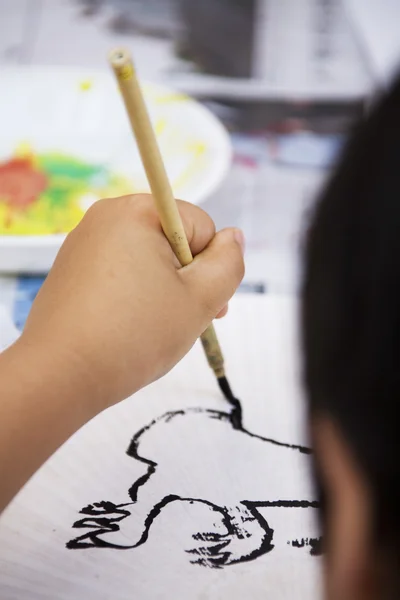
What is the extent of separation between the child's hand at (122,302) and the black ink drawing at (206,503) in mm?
80

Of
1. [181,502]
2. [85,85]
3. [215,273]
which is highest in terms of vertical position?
[85,85]

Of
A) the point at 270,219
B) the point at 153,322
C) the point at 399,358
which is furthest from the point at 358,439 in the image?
the point at 270,219

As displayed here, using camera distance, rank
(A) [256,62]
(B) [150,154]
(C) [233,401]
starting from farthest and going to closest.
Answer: (A) [256,62], (C) [233,401], (B) [150,154]

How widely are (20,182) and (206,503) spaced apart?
349 mm

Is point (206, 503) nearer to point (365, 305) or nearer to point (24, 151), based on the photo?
point (365, 305)

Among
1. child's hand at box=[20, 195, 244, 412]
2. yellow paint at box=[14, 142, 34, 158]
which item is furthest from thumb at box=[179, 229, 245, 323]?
yellow paint at box=[14, 142, 34, 158]

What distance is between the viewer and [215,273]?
376 millimetres

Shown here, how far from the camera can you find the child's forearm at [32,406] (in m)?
0.32

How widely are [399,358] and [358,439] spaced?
0.03m

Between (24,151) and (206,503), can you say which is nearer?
(206,503)

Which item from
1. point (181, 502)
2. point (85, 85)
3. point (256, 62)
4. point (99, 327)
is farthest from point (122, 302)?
point (256, 62)

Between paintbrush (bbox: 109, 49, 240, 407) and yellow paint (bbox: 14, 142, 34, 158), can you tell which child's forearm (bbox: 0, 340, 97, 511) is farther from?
yellow paint (bbox: 14, 142, 34, 158)

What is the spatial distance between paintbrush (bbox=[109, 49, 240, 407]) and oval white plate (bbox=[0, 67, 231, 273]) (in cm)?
23

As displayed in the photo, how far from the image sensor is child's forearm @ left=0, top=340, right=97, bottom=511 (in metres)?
0.32
